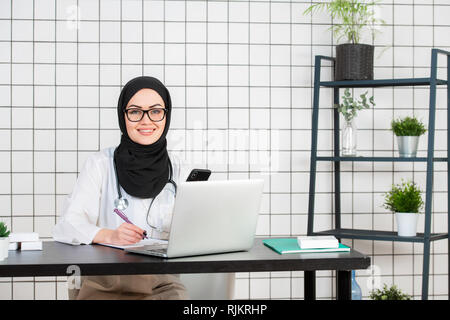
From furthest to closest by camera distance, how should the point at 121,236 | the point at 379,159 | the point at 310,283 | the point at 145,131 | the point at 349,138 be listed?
the point at 349,138 → the point at 379,159 → the point at 145,131 → the point at 310,283 → the point at 121,236

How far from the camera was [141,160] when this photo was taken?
270 cm

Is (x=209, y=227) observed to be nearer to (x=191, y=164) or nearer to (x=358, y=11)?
(x=191, y=164)

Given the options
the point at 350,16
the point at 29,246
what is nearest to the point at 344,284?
the point at 29,246

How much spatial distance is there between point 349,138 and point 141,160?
4.13ft

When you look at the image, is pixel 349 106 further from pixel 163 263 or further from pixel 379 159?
pixel 163 263

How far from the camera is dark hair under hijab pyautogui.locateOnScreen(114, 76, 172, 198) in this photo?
263 centimetres

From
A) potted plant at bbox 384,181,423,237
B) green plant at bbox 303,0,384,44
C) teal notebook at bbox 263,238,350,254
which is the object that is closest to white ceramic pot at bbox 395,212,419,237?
potted plant at bbox 384,181,423,237

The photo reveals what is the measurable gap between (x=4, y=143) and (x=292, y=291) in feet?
6.39

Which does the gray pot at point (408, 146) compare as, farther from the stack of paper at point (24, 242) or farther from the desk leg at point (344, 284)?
the stack of paper at point (24, 242)

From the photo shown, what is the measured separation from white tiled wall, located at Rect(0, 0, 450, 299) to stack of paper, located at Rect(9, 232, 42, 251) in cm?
138

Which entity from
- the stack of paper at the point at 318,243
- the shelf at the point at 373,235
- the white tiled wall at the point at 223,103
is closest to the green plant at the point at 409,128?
the white tiled wall at the point at 223,103

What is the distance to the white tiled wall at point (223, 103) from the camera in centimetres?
335

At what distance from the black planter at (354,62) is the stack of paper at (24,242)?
195 cm

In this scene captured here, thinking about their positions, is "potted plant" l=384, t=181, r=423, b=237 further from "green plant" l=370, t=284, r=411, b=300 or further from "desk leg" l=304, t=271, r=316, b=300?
"desk leg" l=304, t=271, r=316, b=300
